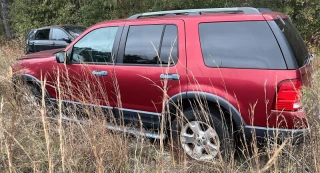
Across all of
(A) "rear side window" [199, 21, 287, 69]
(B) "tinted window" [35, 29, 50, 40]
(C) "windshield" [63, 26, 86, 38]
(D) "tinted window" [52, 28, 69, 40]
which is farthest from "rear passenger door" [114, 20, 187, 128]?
(B) "tinted window" [35, 29, 50, 40]

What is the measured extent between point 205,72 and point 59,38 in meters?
7.74

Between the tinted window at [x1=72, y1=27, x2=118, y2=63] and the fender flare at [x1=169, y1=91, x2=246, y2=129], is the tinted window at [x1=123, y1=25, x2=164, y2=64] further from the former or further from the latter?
the fender flare at [x1=169, y1=91, x2=246, y2=129]

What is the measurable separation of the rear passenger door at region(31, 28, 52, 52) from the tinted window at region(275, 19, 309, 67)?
8.47 metres

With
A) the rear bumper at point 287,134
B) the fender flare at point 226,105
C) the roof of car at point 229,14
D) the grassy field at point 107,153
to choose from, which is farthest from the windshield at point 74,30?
the rear bumper at point 287,134

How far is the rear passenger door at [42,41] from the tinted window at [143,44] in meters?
7.04

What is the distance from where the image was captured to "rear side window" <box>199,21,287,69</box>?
2.86 meters

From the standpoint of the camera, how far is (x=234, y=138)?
3242mm

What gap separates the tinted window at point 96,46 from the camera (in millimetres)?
3906

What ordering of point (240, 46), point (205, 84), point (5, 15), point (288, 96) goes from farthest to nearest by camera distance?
1. point (5, 15)
2. point (205, 84)
3. point (240, 46)
4. point (288, 96)

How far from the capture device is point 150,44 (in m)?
3.58

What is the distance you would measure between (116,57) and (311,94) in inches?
91.1

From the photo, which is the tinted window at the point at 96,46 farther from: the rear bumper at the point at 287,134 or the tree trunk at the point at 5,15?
the tree trunk at the point at 5,15

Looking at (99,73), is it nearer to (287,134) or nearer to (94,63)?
(94,63)

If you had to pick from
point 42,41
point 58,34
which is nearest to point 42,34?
point 42,41
